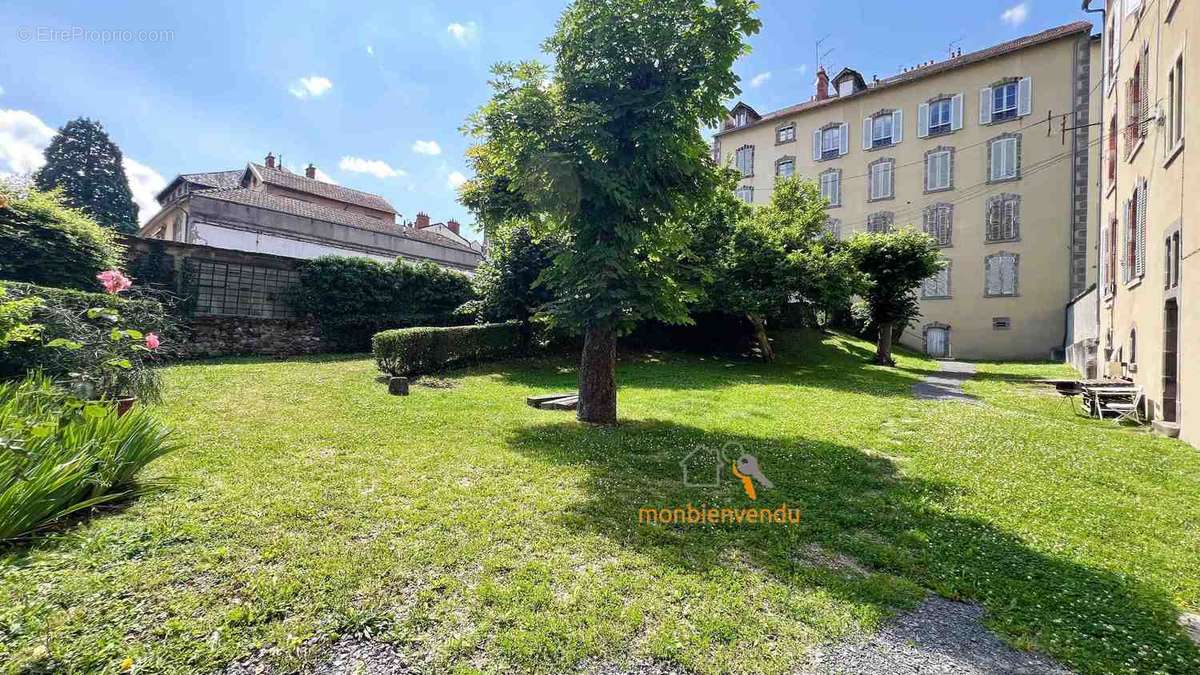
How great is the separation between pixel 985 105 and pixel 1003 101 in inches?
26.7

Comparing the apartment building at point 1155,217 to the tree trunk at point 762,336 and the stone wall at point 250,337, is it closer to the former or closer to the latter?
the tree trunk at point 762,336

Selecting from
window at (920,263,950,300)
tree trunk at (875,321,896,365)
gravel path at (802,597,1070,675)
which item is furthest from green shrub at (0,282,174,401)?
window at (920,263,950,300)

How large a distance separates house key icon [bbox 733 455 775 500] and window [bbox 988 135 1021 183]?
2547cm

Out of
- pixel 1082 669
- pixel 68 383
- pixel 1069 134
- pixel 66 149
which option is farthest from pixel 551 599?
pixel 66 149

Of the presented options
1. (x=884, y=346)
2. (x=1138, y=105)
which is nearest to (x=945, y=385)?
(x=884, y=346)

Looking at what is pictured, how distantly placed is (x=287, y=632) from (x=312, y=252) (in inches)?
865

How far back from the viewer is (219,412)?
635 cm

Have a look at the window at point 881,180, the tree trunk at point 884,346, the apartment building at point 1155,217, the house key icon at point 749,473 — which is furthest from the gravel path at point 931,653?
the window at point 881,180

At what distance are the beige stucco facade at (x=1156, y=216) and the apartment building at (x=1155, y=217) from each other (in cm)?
2

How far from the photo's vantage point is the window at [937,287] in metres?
23.7

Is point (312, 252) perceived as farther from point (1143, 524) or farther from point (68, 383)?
point (1143, 524)

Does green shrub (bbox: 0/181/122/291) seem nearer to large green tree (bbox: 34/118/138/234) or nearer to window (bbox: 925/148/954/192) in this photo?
large green tree (bbox: 34/118/138/234)

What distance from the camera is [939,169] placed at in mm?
23984

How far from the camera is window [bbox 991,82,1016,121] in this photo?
22359mm
